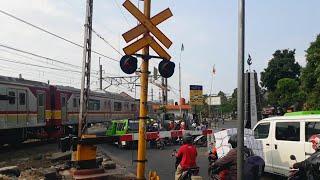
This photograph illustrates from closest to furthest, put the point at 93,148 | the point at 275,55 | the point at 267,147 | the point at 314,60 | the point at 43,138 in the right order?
the point at 93,148
the point at 267,147
the point at 43,138
the point at 314,60
the point at 275,55

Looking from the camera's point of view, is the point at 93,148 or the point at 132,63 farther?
the point at 93,148

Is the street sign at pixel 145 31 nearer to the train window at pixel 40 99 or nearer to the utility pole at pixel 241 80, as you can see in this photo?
the utility pole at pixel 241 80

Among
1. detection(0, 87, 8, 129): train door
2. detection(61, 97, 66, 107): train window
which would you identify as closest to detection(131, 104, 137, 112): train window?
detection(61, 97, 66, 107): train window

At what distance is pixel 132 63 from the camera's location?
774 centimetres

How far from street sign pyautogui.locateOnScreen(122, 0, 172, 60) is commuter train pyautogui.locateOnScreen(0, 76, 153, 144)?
1510 centimetres

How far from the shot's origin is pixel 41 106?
88.6ft

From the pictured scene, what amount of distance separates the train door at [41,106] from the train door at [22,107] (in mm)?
1699

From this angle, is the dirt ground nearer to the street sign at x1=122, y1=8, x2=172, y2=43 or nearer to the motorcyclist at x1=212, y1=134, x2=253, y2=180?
the motorcyclist at x1=212, y1=134, x2=253, y2=180

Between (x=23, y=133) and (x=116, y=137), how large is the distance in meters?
17.2

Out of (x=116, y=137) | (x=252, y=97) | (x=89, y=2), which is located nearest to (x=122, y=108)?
(x=89, y=2)

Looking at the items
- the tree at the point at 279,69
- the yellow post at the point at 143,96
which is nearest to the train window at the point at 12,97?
the yellow post at the point at 143,96

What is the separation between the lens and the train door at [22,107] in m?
24.1

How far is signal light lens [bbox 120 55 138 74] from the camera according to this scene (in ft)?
25.3

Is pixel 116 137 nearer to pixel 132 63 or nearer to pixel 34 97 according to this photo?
pixel 132 63
